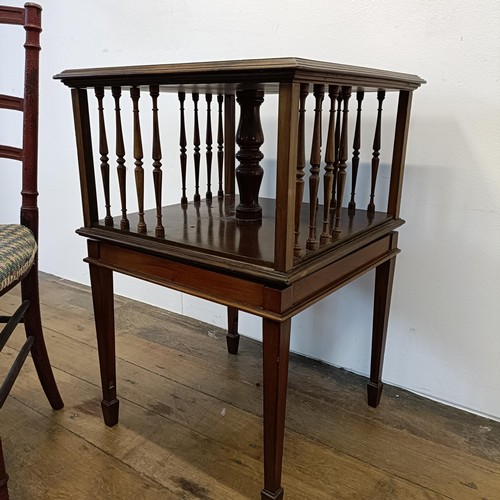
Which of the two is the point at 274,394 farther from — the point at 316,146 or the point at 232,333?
the point at 232,333

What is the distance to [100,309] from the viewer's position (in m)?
1.20

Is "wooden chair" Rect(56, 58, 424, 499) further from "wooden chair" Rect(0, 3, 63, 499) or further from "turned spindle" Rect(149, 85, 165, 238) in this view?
"wooden chair" Rect(0, 3, 63, 499)

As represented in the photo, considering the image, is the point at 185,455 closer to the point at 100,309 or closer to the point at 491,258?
the point at 100,309

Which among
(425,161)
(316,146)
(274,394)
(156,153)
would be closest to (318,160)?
(316,146)

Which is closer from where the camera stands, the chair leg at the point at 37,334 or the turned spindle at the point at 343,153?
the turned spindle at the point at 343,153

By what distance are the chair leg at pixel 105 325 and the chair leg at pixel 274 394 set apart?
0.47 metres

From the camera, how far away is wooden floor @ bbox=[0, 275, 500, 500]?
112 cm

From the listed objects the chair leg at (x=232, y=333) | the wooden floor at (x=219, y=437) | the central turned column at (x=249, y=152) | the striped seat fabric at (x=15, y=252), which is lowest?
the wooden floor at (x=219, y=437)

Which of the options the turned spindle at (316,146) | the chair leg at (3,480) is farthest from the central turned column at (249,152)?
the chair leg at (3,480)

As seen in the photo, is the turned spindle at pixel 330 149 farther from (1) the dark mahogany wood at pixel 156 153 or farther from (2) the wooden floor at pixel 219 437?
(2) the wooden floor at pixel 219 437

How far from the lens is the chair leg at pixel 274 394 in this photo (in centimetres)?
91

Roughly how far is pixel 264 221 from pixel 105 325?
1.55ft

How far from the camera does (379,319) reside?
133 cm

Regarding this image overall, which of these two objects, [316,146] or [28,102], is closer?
[316,146]
